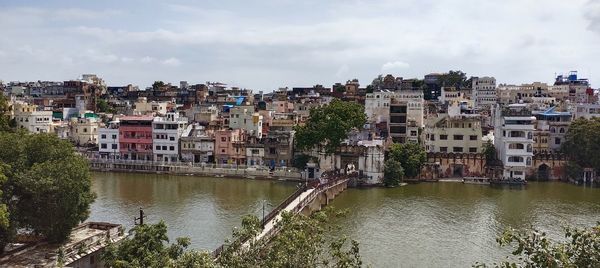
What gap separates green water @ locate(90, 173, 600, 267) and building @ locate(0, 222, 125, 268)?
20.5 ft

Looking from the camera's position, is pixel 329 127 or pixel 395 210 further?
pixel 329 127

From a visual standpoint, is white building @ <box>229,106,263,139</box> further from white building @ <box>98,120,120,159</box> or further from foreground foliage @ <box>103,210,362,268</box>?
foreground foliage @ <box>103,210,362,268</box>

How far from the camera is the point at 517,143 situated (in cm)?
5588

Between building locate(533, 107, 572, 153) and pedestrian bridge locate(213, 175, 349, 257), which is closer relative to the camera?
pedestrian bridge locate(213, 175, 349, 257)

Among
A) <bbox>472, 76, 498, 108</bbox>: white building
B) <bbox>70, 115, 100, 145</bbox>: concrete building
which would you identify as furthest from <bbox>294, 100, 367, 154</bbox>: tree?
<bbox>472, 76, 498, 108</bbox>: white building

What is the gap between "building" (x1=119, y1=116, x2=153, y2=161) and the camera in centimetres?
6400

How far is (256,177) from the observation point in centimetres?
5681

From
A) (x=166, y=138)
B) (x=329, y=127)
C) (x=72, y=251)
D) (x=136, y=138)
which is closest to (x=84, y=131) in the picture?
(x=136, y=138)

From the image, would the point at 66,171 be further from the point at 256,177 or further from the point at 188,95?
the point at 188,95

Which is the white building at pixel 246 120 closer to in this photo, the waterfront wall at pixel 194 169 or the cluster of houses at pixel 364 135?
the cluster of houses at pixel 364 135

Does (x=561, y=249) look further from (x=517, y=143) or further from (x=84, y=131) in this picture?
(x=84, y=131)

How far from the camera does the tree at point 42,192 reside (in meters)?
24.4

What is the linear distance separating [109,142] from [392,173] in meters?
32.2

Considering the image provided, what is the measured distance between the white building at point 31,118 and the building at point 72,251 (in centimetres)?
4731
